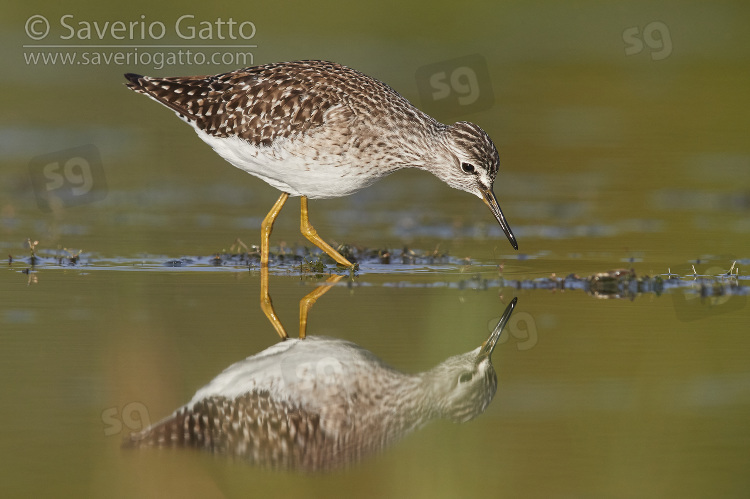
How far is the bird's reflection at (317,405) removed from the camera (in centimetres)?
733

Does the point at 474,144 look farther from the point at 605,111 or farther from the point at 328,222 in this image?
the point at 605,111

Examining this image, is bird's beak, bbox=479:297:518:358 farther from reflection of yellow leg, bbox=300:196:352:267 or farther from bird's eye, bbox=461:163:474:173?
reflection of yellow leg, bbox=300:196:352:267

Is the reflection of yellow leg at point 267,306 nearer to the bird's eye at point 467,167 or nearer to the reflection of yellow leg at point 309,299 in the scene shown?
the reflection of yellow leg at point 309,299

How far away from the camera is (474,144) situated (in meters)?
12.0

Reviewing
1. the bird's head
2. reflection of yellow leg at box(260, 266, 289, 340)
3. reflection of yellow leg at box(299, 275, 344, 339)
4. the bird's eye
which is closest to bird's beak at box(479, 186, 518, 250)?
the bird's head

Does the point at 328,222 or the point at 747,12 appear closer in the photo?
the point at 328,222

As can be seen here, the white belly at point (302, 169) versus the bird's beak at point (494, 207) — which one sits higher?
the white belly at point (302, 169)

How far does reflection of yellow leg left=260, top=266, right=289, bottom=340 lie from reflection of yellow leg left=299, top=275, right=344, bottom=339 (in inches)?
6.7

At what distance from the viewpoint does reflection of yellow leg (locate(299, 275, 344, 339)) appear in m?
9.81

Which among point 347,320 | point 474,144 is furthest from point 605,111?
point 347,320

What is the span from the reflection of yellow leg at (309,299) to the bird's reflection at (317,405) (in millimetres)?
563

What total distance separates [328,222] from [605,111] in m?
10.2

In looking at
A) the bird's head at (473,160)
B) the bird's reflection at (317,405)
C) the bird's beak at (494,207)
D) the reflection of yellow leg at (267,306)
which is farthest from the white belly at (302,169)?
the bird's reflection at (317,405)

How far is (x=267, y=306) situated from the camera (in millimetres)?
10508
